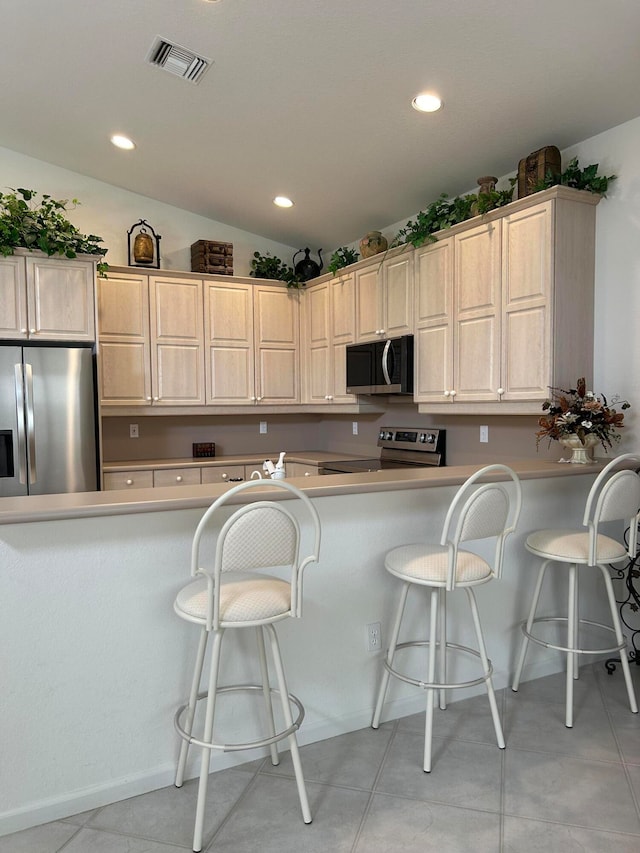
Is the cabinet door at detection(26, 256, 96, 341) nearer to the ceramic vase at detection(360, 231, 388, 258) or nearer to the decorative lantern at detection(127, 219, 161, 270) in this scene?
the decorative lantern at detection(127, 219, 161, 270)

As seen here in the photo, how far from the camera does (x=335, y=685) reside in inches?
93.8

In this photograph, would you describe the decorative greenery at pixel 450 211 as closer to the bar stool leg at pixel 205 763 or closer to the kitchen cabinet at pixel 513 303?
the kitchen cabinet at pixel 513 303

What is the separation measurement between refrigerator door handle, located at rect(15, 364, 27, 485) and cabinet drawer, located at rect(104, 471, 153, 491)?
709mm

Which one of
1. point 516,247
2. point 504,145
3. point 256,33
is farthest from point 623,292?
point 256,33

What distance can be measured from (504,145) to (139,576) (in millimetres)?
2848

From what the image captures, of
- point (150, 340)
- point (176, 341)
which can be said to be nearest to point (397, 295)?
point (176, 341)

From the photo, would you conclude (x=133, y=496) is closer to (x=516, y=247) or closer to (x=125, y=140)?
(x=516, y=247)

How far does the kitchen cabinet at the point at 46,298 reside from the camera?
3.83 metres

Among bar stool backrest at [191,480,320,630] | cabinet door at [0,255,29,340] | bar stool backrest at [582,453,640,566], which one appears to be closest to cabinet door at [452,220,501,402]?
bar stool backrest at [582,453,640,566]

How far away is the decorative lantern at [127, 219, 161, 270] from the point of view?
182 inches

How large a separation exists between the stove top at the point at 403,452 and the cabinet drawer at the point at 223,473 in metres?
0.72

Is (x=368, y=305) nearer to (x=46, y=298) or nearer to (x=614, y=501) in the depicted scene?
(x=46, y=298)

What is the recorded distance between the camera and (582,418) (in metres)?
2.88

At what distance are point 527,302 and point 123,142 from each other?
2724 millimetres
